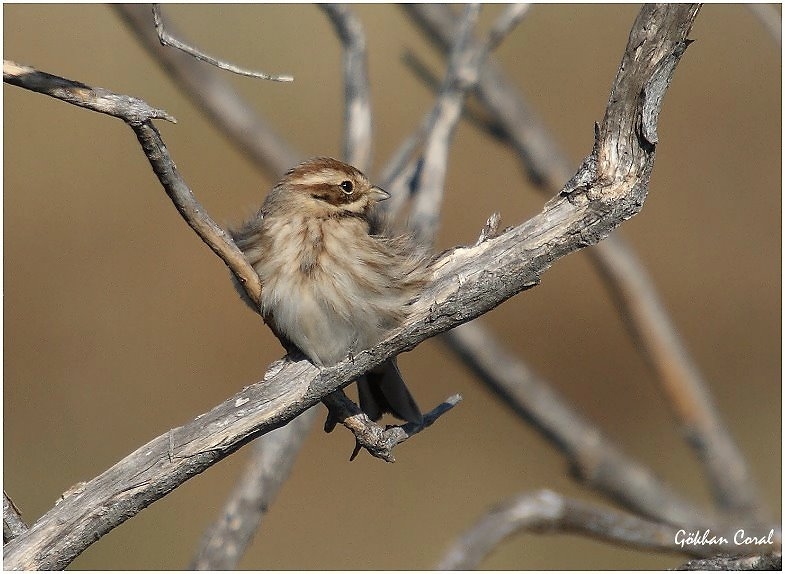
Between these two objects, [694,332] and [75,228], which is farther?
[694,332]

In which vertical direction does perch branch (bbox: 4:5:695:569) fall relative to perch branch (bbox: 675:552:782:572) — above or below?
above

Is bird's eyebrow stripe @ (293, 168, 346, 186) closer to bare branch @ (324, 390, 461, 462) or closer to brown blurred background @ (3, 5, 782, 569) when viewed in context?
bare branch @ (324, 390, 461, 462)

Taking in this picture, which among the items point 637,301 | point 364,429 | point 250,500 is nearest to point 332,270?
point 364,429

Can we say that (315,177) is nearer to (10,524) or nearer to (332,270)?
(332,270)

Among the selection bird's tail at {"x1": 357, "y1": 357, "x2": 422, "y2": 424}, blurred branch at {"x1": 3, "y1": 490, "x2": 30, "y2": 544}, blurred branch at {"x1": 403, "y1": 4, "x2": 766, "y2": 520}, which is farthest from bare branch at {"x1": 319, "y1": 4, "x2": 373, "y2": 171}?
blurred branch at {"x1": 3, "y1": 490, "x2": 30, "y2": 544}

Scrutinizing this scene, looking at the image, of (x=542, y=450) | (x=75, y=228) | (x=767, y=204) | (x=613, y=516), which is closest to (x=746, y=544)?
(x=613, y=516)

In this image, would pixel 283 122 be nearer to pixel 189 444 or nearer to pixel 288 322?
pixel 288 322

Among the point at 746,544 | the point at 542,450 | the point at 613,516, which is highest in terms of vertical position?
the point at 542,450

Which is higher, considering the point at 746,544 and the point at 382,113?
the point at 382,113
